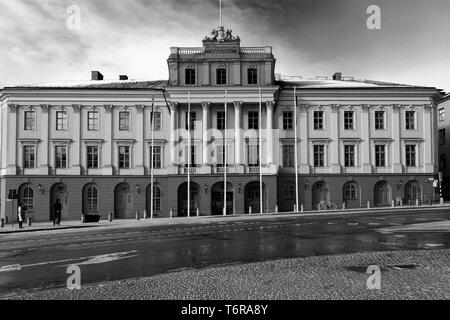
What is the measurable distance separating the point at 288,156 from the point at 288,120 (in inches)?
157

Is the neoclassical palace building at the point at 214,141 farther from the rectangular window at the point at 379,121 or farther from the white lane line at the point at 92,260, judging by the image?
the white lane line at the point at 92,260

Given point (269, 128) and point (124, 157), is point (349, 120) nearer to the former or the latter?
point (269, 128)

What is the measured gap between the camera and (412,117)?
49000 millimetres

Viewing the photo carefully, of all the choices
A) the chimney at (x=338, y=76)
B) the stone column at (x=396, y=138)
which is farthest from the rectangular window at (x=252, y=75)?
the stone column at (x=396, y=138)

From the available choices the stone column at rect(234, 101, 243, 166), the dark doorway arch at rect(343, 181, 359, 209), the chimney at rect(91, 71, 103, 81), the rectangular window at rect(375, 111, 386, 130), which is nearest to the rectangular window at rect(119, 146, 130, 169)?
the chimney at rect(91, 71, 103, 81)

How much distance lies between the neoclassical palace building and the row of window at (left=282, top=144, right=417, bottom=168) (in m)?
0.11

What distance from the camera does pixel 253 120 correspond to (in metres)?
47.9

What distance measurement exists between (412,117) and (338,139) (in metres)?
8.91

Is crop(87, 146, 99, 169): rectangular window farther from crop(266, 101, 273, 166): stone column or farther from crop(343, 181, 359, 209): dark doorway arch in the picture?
crop(343, 181, 359, 209): dark doorway arch

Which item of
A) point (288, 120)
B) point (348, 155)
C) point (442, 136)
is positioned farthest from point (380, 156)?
point (442, 136)

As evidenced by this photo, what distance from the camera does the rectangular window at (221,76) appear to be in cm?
4734

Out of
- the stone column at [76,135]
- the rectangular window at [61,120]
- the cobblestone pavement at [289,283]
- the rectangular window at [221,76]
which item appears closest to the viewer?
the cobblestone pavement at [289,283]

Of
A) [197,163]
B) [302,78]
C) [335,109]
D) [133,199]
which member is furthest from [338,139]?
[133,199]

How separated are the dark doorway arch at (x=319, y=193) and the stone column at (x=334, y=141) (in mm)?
1912
